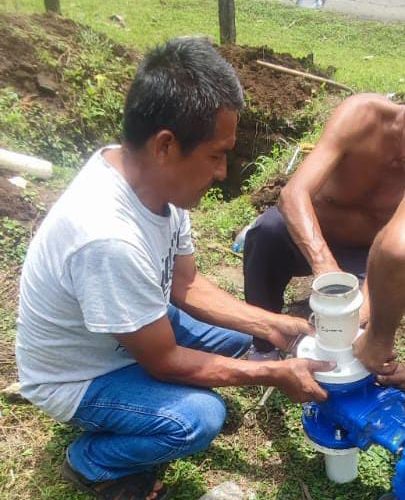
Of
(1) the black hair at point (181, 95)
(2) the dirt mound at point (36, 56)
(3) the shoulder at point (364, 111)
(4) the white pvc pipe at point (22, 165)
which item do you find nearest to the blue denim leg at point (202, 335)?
(1) the black hair at point (181, 95)

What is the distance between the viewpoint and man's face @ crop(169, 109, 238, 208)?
2.12 meters

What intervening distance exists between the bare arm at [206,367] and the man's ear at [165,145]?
550 mm

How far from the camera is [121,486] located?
8.44 feet

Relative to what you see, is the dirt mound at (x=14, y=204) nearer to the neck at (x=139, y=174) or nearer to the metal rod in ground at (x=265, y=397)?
the metal rod in ground at (x=265, y=397)

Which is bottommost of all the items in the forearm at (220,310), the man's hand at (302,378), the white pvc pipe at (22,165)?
the white pvc pipe at (22,165)

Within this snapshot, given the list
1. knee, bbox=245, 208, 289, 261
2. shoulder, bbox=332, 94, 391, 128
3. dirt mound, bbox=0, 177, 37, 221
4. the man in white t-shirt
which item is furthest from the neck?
dirt mound, bbox=0, 177, 37, 221

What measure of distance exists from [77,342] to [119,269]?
1.42 feet

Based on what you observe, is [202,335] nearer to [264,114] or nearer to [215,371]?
[215,371]

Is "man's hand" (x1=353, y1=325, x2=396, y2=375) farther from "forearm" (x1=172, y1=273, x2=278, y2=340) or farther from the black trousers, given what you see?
the black trousers

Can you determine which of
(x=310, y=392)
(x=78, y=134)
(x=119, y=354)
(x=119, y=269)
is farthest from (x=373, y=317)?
(x=78, y=134)

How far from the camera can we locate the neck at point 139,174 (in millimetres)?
2180

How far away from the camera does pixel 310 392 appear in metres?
2.27

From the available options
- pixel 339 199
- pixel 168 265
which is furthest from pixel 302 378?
pixel 339 199

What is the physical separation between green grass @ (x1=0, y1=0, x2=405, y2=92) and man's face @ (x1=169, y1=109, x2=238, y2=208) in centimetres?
668
